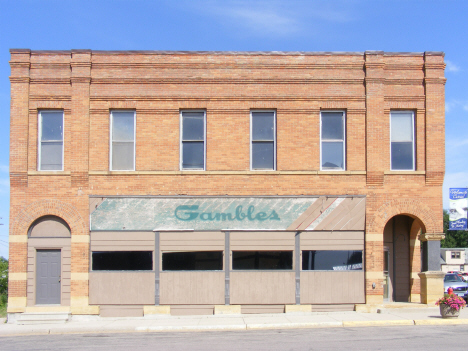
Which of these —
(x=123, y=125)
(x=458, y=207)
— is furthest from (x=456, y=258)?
(x=123, y=125)

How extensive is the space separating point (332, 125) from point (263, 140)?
2.45m

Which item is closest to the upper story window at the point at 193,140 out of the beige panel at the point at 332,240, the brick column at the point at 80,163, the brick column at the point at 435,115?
the brick column at the point at 80,163

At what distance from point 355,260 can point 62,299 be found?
385 inches

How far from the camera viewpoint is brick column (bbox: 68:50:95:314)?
17609 mm

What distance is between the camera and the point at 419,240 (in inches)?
760

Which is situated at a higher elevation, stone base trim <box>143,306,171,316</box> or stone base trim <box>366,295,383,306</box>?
stone base trim <box>366,295,383,306</box>

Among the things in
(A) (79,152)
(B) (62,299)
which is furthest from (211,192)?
(B) (62,299)

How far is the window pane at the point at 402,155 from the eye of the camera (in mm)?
18609

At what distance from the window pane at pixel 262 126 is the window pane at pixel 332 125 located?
1.78m

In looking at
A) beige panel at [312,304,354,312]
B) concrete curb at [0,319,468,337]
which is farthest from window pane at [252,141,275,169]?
concrete curb at [0,319,468,337]

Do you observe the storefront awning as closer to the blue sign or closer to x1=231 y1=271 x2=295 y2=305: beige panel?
x1=231 y1=271 x2=295 y2=305: beige panel

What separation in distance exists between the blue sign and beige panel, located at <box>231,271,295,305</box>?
7686 millimetres

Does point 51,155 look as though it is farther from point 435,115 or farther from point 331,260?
point 435,115

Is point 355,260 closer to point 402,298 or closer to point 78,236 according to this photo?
point 402,298
